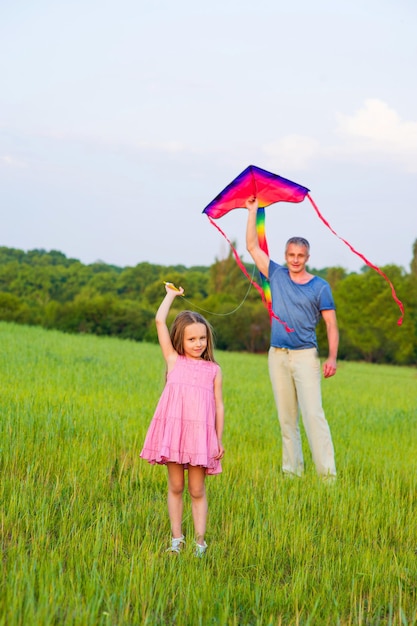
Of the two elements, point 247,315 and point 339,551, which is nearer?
point 339,551

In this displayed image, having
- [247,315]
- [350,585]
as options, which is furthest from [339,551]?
[247,315]

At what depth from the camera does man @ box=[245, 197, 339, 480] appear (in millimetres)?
6531

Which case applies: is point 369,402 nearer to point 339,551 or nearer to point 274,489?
point 274,489

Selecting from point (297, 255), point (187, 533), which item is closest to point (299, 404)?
point (297, 255)

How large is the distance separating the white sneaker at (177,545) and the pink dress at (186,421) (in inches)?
17.6

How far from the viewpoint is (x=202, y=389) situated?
436cm

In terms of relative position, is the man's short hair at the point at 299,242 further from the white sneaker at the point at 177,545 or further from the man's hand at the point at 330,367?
the white sneaker at the point at 177,545

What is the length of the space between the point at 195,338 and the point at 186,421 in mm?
519

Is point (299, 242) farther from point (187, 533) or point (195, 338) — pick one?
point (187, 533)

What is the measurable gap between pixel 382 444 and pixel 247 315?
141ft

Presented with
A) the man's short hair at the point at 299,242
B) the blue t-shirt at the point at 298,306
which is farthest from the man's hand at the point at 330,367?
the man's short hair at the point at 299,242

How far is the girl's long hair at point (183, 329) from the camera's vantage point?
4.40 metres

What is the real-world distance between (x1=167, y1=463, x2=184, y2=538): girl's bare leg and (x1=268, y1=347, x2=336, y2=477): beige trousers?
237 cm

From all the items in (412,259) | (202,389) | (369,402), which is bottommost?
(369,402)
